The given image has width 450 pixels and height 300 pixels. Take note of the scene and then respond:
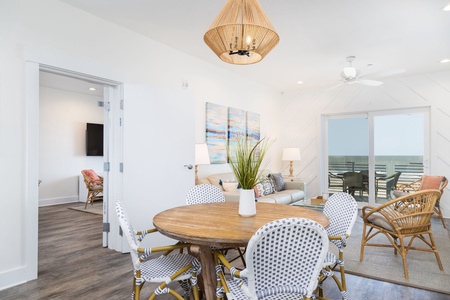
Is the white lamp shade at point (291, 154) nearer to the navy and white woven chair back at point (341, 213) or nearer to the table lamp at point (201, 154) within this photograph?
the table lamp at point (201, 154)

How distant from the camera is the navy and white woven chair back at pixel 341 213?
7.02 ft

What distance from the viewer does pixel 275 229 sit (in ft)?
4.35

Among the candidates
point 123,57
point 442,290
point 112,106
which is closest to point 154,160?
point 112,106

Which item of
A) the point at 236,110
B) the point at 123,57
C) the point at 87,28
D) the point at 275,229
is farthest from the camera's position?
the point at 236,110

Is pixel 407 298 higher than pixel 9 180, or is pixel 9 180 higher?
pixel 9 180

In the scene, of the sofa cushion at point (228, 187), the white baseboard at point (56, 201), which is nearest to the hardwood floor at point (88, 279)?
the sofa cushion at point (228, 187)

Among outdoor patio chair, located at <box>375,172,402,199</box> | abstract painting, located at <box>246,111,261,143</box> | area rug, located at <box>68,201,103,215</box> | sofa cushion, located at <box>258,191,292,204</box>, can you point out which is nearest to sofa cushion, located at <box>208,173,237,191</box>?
sofa cushion, located at <box>258,191,292,204</box>

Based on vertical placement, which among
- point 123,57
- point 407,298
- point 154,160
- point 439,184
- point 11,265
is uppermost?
point 123,57

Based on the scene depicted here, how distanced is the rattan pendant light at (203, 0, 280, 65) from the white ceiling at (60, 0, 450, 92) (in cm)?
102

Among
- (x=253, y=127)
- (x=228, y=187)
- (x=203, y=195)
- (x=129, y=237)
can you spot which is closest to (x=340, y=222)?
(x=203, y=195)

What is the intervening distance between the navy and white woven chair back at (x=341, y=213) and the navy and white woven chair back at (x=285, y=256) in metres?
0.74

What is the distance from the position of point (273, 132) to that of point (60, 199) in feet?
17.4

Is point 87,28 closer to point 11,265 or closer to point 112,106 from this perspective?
point 112,106

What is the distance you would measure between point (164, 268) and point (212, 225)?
0.44 metres
